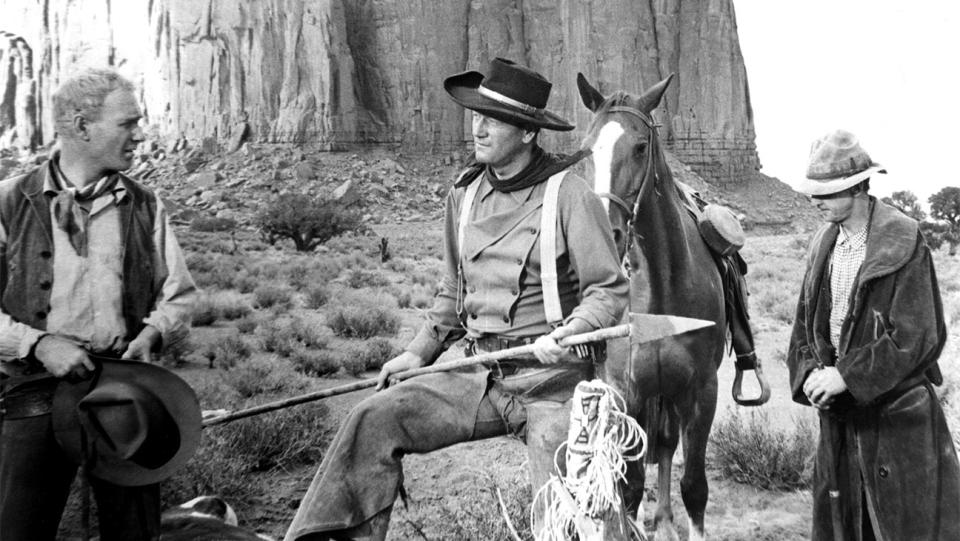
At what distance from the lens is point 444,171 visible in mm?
49625

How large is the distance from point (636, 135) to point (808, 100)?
75.0 ft

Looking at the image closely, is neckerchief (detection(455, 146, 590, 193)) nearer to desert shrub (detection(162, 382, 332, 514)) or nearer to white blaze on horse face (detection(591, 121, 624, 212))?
white blaze on horse face (detection(591, 121, 624, 212))

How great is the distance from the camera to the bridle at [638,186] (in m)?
3.96

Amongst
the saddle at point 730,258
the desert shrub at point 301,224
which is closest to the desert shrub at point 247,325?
the saddle at point 730,258

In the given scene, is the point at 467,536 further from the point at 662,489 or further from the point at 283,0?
the point at 283,0

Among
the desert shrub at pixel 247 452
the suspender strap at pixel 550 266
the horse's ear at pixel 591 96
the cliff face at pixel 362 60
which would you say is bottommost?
the desert shrub at pixel 247 452

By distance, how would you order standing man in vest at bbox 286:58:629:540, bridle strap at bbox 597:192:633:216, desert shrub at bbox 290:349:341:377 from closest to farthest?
standing man in vest at bbox 286:58:629:540, bridle strap at bbox 597:192:633:216, desert shrub at bbox 290:349:341:377

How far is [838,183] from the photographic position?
3344 mm

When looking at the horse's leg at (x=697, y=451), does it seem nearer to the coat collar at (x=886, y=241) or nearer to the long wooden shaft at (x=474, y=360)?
the coat collar at (x=886, y=241)

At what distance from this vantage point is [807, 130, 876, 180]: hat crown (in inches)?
132

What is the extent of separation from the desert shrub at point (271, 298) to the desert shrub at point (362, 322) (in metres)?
2.35

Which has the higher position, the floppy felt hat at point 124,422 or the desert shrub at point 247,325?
the floppy felt hat at point 124,422

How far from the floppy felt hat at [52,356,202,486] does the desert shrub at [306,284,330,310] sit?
1296 cm

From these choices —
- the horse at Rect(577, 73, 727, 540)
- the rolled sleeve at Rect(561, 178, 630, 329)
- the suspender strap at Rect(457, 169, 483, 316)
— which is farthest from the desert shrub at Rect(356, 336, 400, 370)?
the rolled sleeve at Rect(561, 178, 630, 329)
